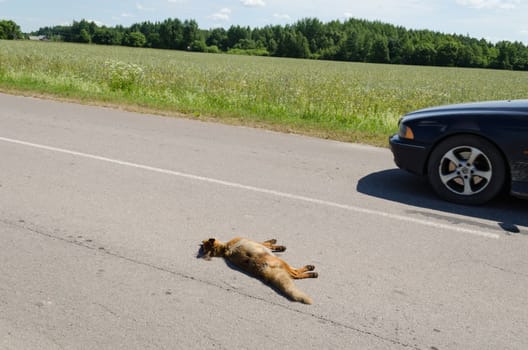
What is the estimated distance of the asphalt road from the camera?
3.28 m

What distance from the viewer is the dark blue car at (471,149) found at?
19.0 ft

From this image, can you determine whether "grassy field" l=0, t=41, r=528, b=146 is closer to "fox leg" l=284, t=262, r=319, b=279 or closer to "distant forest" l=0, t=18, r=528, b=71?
"fox leg" l=284, t=262, r=319, b=279

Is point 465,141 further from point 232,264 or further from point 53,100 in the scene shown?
point 53,100

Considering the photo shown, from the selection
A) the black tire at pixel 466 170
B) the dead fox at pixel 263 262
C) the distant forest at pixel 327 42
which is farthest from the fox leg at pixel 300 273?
the distant forest at pixel 327 42

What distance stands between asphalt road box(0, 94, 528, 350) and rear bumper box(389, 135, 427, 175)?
0.29 metres

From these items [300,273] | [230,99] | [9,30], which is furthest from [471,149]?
[9,30]

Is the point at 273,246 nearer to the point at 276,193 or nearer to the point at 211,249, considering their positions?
the point at 211,249

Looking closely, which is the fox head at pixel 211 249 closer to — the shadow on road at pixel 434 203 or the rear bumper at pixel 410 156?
the shadow on road at pixel 434 203

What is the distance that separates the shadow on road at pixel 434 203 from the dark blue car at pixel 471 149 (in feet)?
0.58

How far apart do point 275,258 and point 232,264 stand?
1.24 ft

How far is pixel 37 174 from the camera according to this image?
265 inches

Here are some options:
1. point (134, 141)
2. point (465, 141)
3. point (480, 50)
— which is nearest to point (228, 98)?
point (134, 141)

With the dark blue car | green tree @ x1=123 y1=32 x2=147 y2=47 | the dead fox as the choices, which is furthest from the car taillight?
green tree @ x1=123 y1=32 x2=147 y2=47

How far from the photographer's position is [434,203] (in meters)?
6.13
